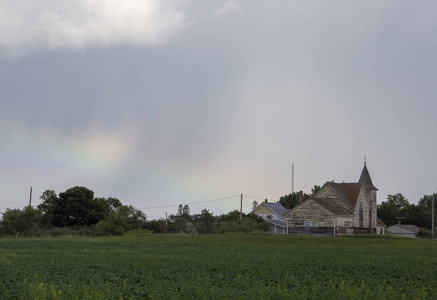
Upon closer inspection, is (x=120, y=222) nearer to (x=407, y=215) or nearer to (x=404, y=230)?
(x=404, y=230)

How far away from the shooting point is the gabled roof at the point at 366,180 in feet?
335

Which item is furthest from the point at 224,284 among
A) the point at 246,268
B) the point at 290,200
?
the point at 290,200

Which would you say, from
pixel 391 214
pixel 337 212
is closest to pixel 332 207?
pixel 337 212

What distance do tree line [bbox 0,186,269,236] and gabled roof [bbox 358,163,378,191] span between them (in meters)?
21.4

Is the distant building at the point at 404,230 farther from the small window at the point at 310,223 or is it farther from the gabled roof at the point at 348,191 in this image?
A: the small window at the point at 310,223

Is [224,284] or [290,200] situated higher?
[290,200]

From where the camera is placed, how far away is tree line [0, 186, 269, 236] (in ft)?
264

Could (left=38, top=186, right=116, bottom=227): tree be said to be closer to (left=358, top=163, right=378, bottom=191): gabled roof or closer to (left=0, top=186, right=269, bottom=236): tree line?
(left=0, top=186, right=269, bottom=236): tree line

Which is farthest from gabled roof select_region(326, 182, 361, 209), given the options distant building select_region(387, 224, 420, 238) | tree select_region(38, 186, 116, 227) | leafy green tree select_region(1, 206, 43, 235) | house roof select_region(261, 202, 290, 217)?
leafy green tree select_region(1, 206, 43, 235)

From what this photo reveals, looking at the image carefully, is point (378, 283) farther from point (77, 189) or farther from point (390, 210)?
point (390, 210)

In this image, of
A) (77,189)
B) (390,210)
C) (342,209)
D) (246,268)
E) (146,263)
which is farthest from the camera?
(390,210)

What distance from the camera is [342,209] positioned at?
290ft

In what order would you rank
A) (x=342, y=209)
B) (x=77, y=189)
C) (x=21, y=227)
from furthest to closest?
1. (x=77, y=189)
2. (x=342, y=209)
3. (x=21, y=227)

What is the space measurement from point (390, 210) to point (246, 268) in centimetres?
12426
